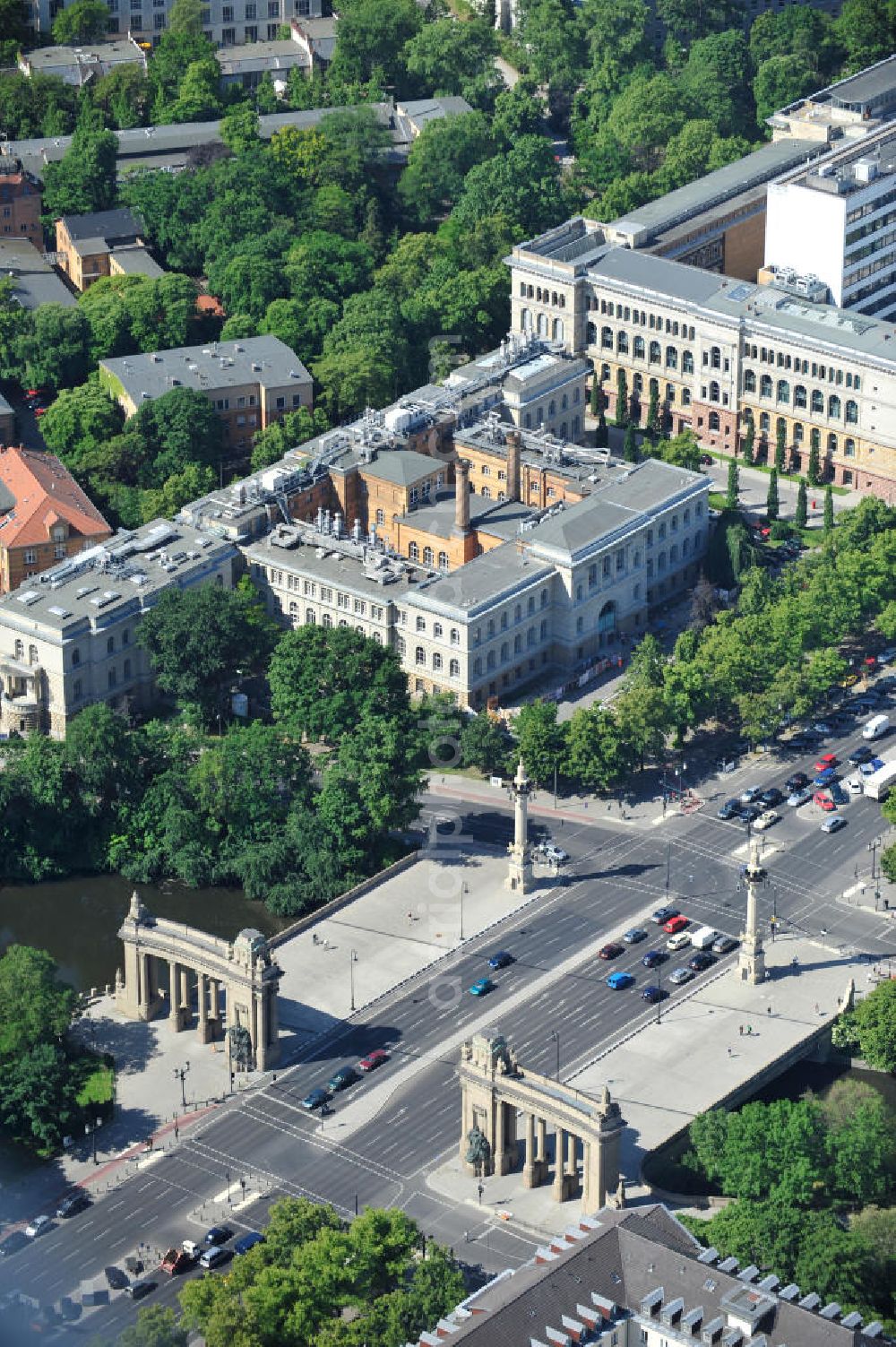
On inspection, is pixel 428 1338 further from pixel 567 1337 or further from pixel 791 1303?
pixel 791 1303

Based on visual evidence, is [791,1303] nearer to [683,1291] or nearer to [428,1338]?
[683,1291]

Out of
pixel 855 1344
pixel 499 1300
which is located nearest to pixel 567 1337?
pixel 499 1300

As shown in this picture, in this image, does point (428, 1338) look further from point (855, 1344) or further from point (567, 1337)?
point (855, 1344)

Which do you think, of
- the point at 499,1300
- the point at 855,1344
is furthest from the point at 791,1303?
the point at 499,1300

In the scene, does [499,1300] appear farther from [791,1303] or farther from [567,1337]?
[791,1303]
